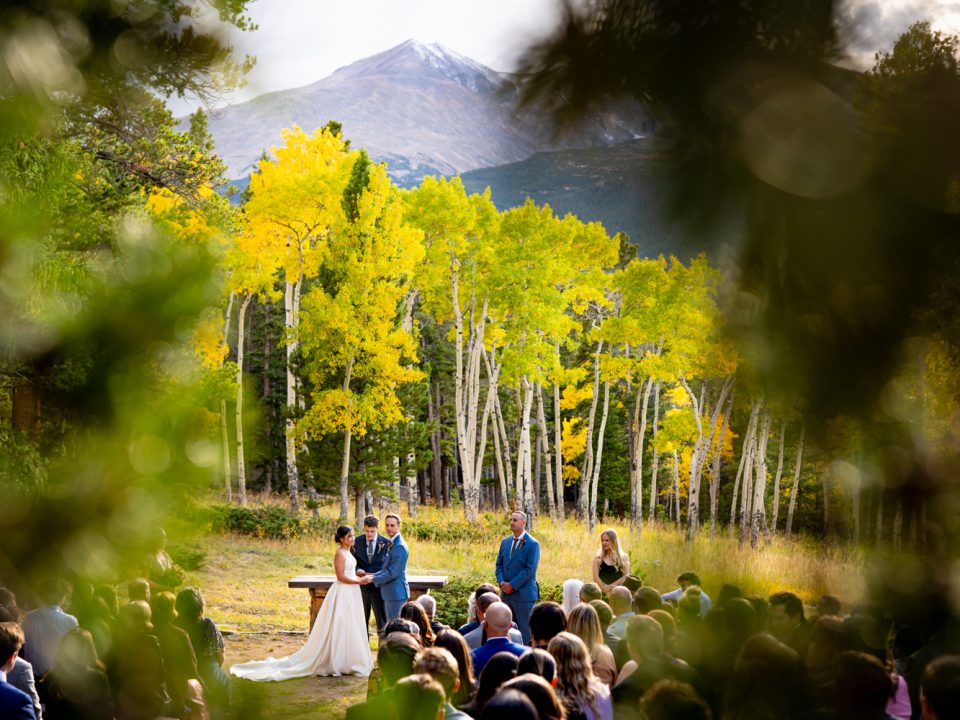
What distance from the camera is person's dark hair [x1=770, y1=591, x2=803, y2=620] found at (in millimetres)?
1207

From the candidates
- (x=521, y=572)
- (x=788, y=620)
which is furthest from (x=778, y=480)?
(x=521, y=572)

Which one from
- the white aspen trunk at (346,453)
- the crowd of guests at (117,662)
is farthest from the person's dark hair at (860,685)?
the white aspen trunk at (346,453)

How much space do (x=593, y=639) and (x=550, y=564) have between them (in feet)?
42.7

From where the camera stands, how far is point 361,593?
34.4 feet

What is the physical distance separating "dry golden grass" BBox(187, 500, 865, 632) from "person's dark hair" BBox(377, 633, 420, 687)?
102 centimetres

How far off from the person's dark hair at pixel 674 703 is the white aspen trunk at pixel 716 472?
0.81 ft

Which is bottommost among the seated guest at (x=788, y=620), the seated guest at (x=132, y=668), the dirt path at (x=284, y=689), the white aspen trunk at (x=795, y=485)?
the dirt path at (x=284, y=689)

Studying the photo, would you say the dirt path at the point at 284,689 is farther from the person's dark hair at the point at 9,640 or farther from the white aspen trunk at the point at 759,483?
the person's dark hair at the point at 9,640

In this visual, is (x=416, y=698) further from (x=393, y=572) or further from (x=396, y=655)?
(x=393, y=572)

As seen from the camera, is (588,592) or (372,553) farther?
(372,553)

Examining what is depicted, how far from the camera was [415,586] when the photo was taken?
1179 cm

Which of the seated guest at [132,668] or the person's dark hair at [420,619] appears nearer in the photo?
the seated guest at [132,668]

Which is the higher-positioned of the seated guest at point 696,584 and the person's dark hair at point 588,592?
the seated guest at point 696,584

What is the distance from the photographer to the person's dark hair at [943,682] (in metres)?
1.22
